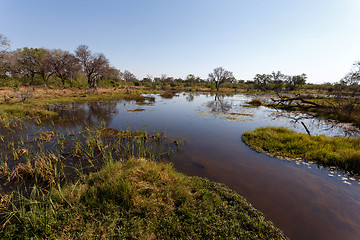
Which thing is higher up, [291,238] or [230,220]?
[230,220]

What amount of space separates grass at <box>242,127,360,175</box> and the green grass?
649 centimetres

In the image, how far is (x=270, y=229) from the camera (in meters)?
3.89

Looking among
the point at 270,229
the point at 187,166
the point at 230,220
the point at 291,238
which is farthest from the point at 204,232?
the point at 187,166

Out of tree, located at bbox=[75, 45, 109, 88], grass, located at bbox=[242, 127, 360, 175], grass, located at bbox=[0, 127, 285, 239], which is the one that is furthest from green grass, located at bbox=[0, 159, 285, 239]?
tree, located at bbox=[75, 45, 109, 88]

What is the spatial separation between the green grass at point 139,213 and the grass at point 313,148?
6485 mm

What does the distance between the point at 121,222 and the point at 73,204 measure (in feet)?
5.78

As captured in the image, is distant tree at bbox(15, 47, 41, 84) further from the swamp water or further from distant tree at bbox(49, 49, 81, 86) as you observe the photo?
the swamp water

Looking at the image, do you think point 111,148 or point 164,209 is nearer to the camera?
point 164,209

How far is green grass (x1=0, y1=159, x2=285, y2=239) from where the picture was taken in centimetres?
346

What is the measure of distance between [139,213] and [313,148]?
37.0 feet

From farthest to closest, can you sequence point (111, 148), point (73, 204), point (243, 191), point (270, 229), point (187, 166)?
point (111, 148) < point (187, 166) < point (243, 191) < point (73, 204) < point (270, 229)

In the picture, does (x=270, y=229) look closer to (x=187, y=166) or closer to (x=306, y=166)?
(x=187, y=166)

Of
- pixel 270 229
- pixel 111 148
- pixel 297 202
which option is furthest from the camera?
pixel 111 148

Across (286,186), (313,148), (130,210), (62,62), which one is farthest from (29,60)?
(313,148)
